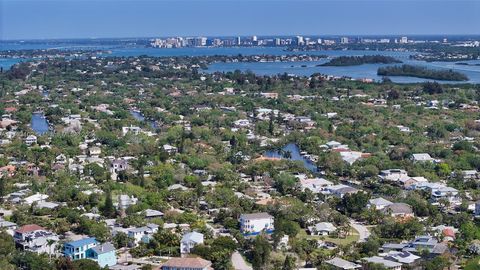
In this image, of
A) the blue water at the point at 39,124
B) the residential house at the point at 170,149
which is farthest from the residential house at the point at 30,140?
the residential house at the point at 170,149

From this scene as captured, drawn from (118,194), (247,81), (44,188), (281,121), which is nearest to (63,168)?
(44,188)

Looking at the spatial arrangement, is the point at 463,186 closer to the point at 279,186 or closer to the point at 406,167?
the point at 406,167

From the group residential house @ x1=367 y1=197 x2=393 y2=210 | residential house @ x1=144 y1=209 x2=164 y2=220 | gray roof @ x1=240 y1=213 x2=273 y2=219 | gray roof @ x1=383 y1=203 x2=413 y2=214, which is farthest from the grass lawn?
residential house @ x1=144 y1=209 x2=164 y2=220

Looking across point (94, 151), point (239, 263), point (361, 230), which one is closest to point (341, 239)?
point (361, 230)

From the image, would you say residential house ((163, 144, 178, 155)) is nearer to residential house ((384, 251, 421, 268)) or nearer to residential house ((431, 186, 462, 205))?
residential house ((431, 186, 462, 205))

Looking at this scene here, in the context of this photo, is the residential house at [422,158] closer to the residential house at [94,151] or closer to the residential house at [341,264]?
the residential house at [341,264]

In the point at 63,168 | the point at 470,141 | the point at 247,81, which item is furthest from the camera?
the point at 247,81

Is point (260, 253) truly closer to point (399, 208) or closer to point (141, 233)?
point (141, 233)
